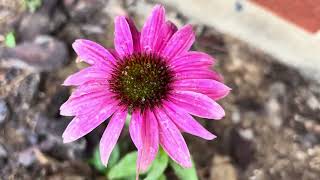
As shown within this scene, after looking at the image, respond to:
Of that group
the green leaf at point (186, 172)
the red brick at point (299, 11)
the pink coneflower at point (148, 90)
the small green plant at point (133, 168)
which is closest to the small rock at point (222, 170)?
the small green plant at point (133, 168)

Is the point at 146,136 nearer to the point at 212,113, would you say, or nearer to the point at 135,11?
the point at 212,113

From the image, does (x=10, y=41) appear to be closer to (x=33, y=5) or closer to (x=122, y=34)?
(x=33, y=5)

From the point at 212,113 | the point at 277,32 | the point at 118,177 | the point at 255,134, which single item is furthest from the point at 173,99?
the point at 277,32

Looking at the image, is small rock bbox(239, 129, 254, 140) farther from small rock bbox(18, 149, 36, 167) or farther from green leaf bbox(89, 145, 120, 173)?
small rock bbox(18, 149, 36, 167)

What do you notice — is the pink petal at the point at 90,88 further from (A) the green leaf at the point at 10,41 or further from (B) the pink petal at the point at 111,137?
(A) the green leaf at the point at 10,41

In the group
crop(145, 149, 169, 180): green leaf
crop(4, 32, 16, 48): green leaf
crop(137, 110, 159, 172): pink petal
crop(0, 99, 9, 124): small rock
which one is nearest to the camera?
crop(137, 110, 159, 172): pink petal

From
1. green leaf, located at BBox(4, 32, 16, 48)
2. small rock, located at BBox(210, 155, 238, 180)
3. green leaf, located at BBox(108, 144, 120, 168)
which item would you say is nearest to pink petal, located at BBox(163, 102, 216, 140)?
green leaf, located at BBox(108, 144, 120, 168)
